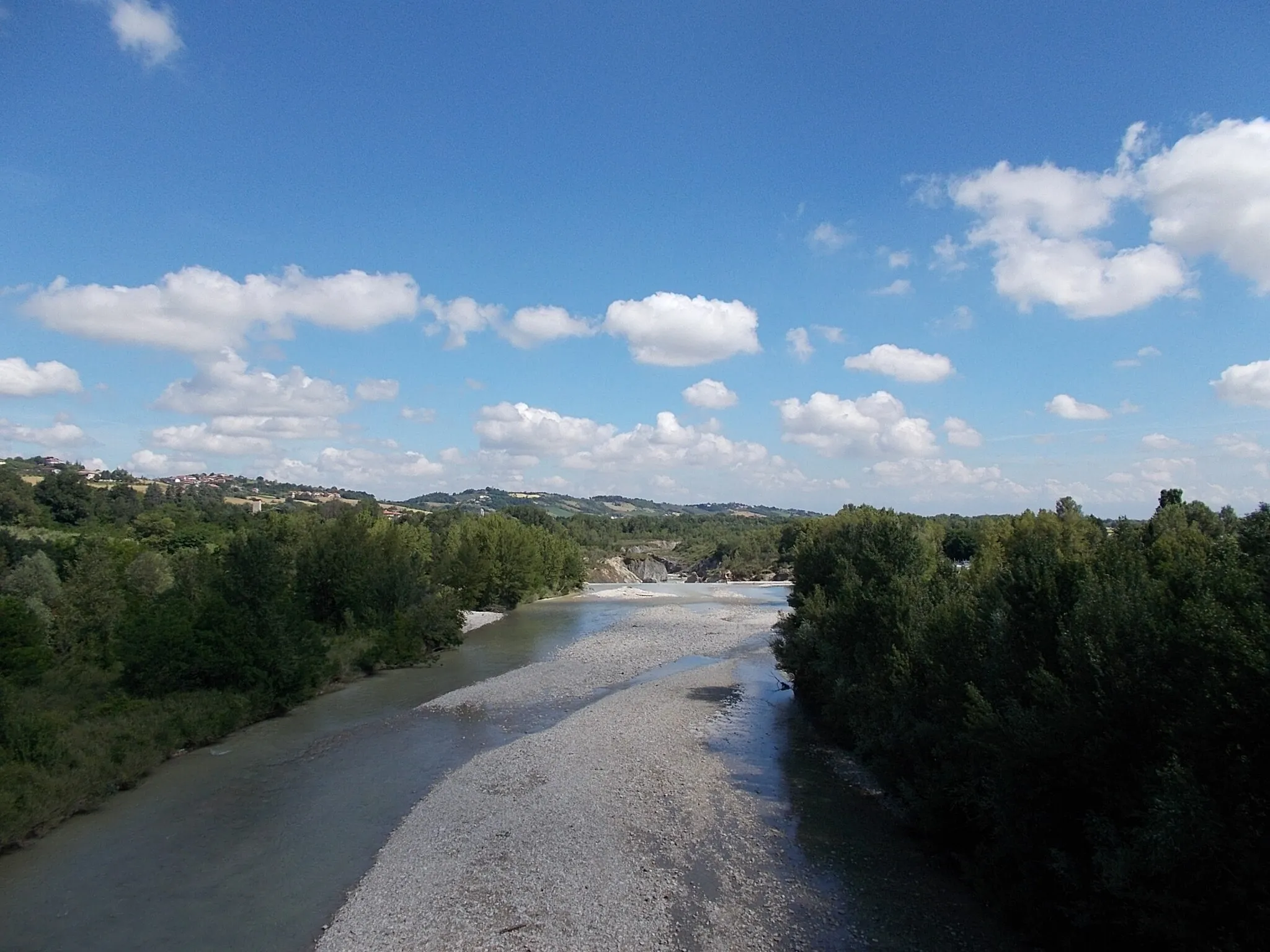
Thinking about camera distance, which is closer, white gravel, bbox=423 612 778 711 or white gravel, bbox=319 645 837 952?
white gravel, bbox=319 645 837 952

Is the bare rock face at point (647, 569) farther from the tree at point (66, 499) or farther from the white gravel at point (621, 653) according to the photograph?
the tree at point (66, 499)

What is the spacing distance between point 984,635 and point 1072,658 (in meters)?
4.18

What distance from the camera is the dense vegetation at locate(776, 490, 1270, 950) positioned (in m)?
7.79

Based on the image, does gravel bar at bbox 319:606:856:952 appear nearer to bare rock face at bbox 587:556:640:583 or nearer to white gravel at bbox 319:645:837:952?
white gravel at bbox 319:645:837:952

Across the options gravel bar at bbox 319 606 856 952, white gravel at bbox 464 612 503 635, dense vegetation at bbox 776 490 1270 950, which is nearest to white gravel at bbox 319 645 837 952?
gravel bar at bbox 319 606 856 952

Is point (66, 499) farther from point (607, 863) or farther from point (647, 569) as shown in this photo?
point (647, 569)

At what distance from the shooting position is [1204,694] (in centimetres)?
813

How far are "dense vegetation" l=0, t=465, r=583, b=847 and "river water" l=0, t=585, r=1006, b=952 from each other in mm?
1024

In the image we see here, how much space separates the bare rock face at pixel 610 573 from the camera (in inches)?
4439

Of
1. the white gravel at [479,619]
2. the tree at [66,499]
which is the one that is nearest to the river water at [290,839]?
the white gravel at [479,619]

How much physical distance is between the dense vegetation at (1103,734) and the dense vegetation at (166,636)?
18.8 m

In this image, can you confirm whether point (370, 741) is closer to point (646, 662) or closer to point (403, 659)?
point (403, 659)

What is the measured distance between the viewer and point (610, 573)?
4503 inches

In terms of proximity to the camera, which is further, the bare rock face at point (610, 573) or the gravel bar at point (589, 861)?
the bare rock face at point (610, 573)
